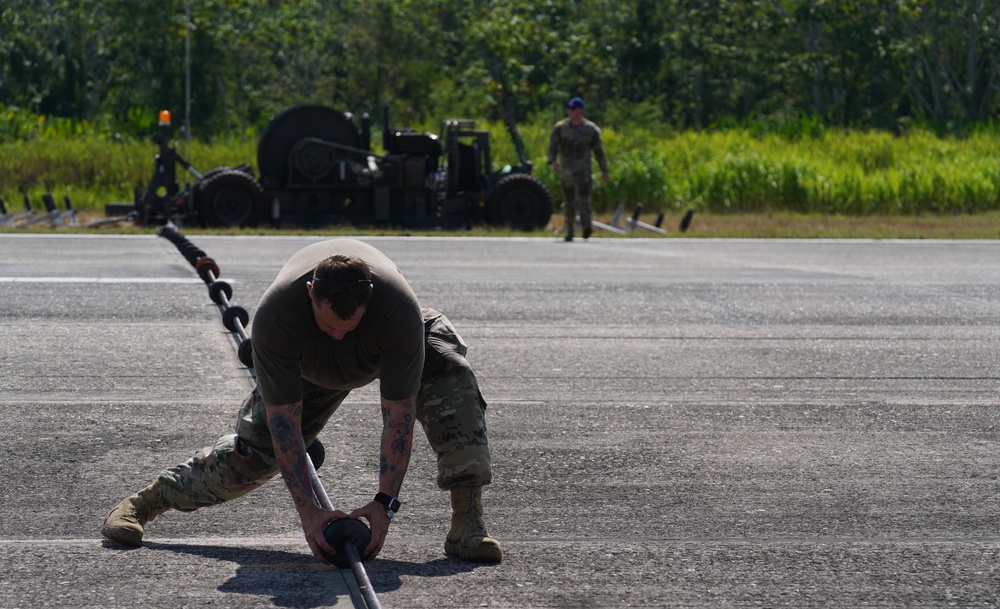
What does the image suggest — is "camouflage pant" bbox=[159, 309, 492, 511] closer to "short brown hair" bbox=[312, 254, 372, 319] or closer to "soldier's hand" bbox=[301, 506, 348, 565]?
"soldier's hand" bbox=[301, 506, 348, 565]

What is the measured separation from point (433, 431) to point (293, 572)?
69cm

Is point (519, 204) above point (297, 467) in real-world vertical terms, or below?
above

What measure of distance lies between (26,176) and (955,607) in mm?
24144

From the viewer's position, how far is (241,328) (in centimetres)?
852

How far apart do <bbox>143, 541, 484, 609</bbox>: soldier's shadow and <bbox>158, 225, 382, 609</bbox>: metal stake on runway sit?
110 mm

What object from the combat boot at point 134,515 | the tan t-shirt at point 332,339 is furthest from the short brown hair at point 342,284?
the combat boot at point 134,515

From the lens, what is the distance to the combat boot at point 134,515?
4.90m

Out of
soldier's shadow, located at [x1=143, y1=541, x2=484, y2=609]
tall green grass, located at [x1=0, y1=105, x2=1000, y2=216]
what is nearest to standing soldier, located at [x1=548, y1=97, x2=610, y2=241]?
tall green grass, located at [x1=0, y1=105, x2=1000, y2=216]

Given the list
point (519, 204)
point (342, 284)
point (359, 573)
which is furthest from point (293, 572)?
point (519, 204)

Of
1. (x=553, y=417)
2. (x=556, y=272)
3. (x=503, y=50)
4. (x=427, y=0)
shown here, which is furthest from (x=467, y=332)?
(x=427, y=0)

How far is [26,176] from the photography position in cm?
2591

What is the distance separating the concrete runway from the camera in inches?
182

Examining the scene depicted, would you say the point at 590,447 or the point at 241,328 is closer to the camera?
the point at 590,447

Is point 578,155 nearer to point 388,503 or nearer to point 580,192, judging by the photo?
point 580,192
